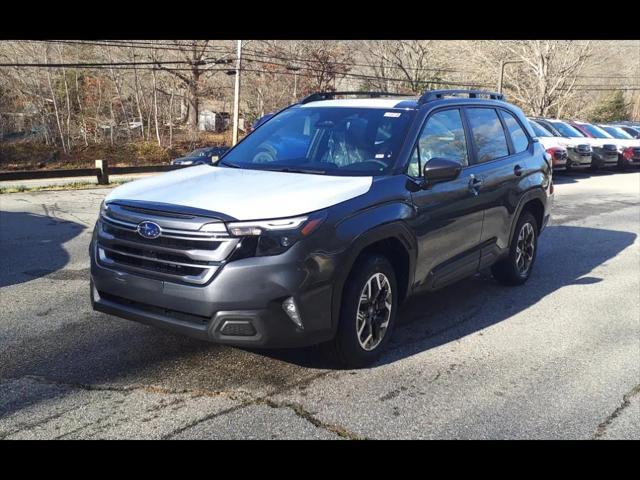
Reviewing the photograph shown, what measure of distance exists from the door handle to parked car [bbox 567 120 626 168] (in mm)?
18082

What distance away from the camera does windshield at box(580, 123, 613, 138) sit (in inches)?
922

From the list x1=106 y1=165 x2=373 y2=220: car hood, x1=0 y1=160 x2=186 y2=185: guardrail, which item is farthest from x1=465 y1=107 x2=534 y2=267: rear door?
x1=0 y1=160 x2=186 y2=185: guardrail

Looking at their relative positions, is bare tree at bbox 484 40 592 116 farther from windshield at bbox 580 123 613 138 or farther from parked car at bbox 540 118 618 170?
parked car at bbox 540 118 618 170

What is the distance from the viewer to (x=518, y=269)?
21.4 ft

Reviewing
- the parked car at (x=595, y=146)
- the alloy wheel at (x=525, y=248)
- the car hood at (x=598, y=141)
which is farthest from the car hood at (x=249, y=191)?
the parked car at (x=595, y=146)

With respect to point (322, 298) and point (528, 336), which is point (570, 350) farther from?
point (322, 298)

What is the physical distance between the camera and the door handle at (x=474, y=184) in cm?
528

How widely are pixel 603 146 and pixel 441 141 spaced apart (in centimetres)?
1910

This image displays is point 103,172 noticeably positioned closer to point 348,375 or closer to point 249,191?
point 249,191

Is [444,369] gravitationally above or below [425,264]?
below

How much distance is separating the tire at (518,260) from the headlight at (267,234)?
3.27 meters
